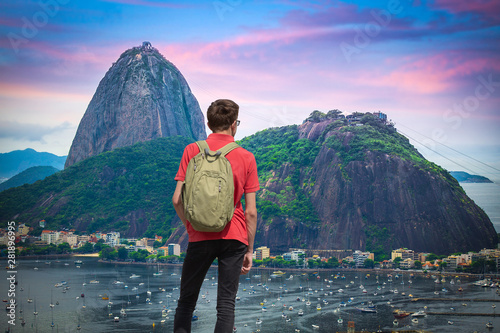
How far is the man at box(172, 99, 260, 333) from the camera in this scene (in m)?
3.20

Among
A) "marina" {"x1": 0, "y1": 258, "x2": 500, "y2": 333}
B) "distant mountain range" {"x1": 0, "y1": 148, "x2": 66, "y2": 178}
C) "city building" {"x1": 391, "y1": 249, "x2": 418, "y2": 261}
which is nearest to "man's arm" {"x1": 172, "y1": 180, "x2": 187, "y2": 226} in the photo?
"marina" {"x1": 0, "y1": 258, "x2": 500, "y2": 333}

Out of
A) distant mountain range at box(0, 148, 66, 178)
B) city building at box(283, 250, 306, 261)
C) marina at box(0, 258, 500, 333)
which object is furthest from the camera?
distant mountain range at box(0, 148, 66, 178)

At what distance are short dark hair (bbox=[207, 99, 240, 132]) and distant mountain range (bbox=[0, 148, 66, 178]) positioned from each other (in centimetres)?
12283

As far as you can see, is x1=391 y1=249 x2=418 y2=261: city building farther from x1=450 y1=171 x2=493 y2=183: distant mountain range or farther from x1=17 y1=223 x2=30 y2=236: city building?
x1=17 y1=223 x2=30 y2=236: city building

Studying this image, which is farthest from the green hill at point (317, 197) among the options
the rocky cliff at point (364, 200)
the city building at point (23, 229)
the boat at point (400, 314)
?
the boat at point (400, 314)

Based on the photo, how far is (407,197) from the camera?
8619 cm

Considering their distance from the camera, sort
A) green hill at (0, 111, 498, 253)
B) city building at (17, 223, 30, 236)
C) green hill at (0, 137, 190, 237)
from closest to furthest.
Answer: green hill at (0, 111, 498, 253)
city building at (17, 223, 30, 236)
green hill at (0, 137, 190, 237)

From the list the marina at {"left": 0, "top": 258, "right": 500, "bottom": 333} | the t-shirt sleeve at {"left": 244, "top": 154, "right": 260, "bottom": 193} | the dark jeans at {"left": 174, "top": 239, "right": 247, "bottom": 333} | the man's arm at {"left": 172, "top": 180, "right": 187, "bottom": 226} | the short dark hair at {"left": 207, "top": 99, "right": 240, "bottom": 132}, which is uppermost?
the short dark hair at {"left": 207, "top": 99, "right": 240, "bottom": 132}

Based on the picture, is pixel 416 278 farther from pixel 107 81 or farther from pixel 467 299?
pixel 107 81

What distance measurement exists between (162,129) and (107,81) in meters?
19.1

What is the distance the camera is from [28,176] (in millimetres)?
A: 121500

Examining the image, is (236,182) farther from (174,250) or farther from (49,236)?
(49,236)

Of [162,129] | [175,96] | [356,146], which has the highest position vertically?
[175,96]

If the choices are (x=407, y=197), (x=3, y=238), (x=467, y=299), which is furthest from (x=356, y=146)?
(x=3, y=238)
